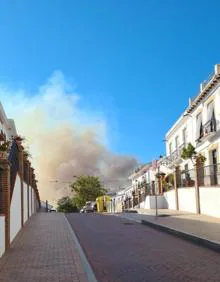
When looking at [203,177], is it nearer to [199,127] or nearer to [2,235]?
[199,127]

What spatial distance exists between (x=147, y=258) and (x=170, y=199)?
23.9 metres

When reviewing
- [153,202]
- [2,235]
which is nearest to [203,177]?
[153,202]

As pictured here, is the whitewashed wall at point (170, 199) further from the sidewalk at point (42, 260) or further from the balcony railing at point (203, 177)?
the sidewalk at point (42, 260)

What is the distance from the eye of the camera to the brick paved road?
9.66m

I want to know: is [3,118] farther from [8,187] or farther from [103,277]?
[103,277]

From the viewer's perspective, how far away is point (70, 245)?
551 inches

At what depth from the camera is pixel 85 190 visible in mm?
98250

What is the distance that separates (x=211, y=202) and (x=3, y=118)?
24.8m

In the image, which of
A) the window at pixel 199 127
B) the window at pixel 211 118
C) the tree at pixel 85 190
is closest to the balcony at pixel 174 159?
the window at pixel 199 127

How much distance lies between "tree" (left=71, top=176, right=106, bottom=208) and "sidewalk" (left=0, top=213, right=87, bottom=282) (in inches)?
3199

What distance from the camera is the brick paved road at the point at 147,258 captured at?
380 inches

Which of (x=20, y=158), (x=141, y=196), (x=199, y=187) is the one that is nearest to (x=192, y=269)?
(x=20, y=158)

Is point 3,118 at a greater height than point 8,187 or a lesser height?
greater

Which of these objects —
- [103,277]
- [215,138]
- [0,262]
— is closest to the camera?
[103,277]
